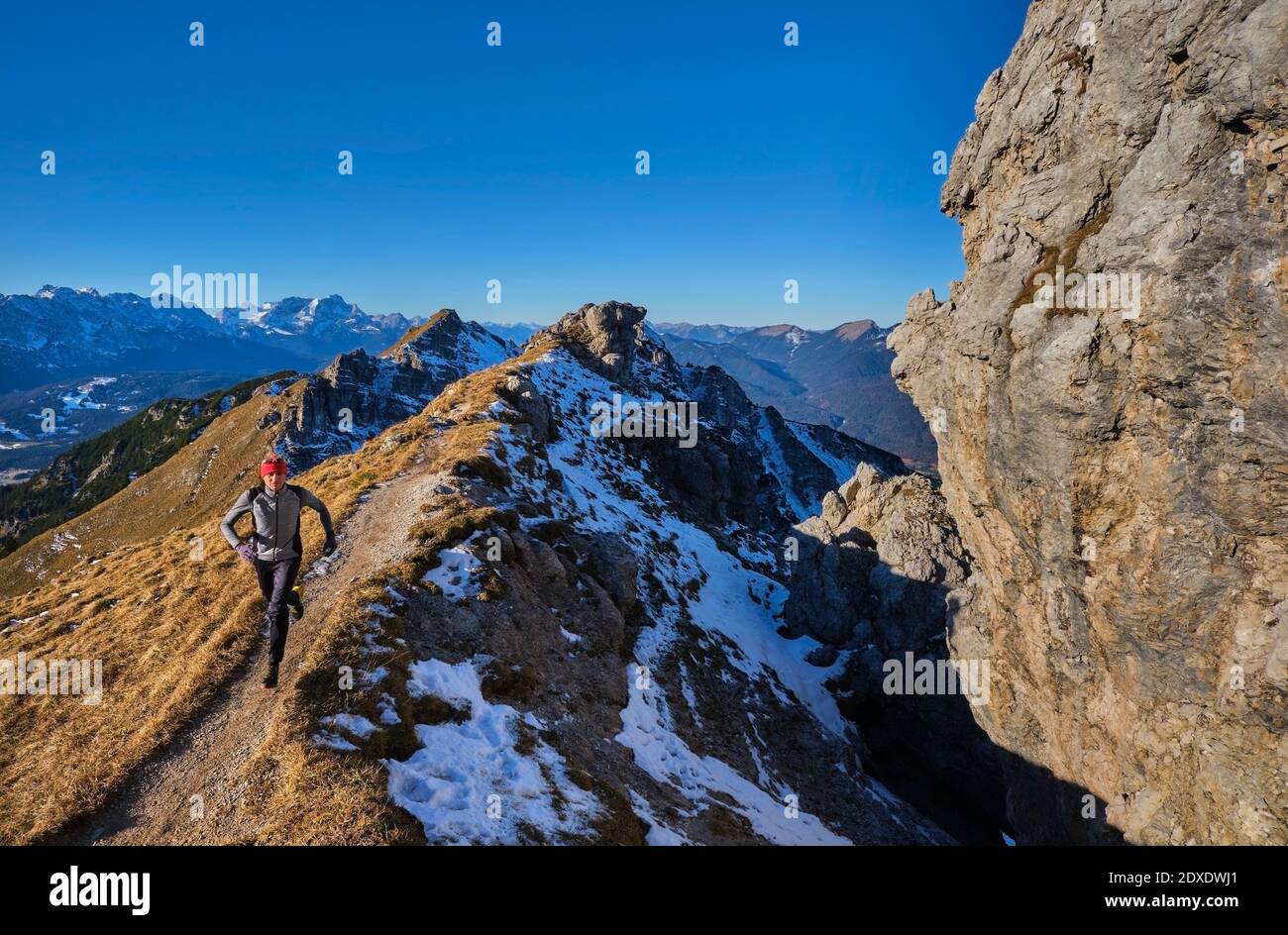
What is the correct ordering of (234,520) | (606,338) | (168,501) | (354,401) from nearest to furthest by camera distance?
1. (234,520)
2. (606,338)
3. (168,501)
4. (354,401)

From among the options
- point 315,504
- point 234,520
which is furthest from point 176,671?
point 315,504

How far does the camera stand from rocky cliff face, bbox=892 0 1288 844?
17.2 metres

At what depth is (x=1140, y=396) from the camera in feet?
65.4

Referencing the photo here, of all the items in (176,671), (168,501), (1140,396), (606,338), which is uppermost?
(606,338)

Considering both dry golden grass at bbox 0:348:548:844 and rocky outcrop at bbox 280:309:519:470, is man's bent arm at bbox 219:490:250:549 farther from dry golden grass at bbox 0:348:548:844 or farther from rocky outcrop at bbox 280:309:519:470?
rocky outcrop at bbox 280:309:519:470

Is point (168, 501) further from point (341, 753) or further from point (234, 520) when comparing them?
point (341, 753)

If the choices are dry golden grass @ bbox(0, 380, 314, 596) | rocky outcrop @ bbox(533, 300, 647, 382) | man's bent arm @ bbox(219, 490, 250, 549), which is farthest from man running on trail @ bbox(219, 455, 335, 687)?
dry golden grass @ bbox(0, 380, 314, 596)

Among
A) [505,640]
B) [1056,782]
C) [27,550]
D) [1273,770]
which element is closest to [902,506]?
[1056,782]

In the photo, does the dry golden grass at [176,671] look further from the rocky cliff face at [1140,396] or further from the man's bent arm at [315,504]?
the rocky cliff face at [1140,396]

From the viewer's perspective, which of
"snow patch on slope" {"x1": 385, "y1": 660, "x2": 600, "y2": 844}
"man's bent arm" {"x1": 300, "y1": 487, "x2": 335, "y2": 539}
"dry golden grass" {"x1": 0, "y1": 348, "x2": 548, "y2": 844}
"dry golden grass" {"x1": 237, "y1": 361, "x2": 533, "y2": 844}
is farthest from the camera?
"man's bent arm" {"x1": 300, "y1": 487, "x2": 335, "y2": 539}

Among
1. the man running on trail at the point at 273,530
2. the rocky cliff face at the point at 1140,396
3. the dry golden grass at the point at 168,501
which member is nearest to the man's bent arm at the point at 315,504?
the man running on trail at the point at 273,530

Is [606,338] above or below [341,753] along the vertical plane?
above

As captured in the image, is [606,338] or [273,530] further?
[606,338]
